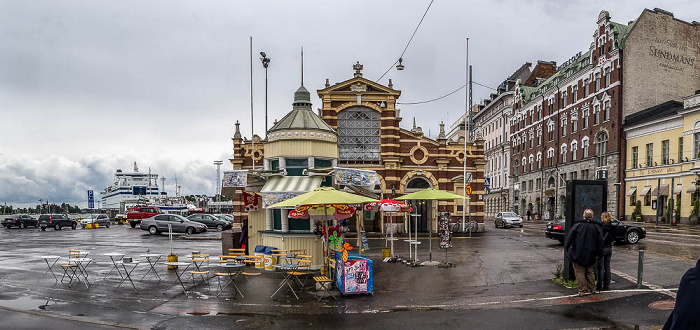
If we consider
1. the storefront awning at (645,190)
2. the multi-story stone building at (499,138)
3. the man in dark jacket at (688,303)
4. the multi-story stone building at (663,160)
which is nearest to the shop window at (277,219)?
the man in dark jacket at (688,303)

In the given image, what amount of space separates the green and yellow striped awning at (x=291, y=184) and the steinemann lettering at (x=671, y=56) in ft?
136

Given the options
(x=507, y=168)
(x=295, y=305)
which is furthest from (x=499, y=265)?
(x=507, y=168)

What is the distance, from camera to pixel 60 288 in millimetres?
12164

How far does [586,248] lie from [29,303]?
1242cm

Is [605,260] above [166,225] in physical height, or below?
above

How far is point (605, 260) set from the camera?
35.3 feet

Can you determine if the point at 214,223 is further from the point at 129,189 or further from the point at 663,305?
the point at 129,189

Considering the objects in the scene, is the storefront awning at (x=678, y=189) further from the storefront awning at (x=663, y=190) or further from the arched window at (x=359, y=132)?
the arched window at (x=359, y=132)

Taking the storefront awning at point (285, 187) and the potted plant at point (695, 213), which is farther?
the potted plant at point (695, 213)

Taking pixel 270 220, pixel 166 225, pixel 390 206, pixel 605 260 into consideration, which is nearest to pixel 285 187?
pixel 270 220

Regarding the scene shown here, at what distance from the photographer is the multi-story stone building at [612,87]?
42.5 meters

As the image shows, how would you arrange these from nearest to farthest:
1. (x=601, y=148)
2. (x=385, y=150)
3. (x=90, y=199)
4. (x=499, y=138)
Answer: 1. (x=385, y=150)
2. (x=601, y=148)
3. (x=90, y=199)
4. (x=499, y=138)

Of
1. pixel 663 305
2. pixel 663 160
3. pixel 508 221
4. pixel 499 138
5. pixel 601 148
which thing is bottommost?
pixel 508 221

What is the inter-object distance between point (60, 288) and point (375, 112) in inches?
890
